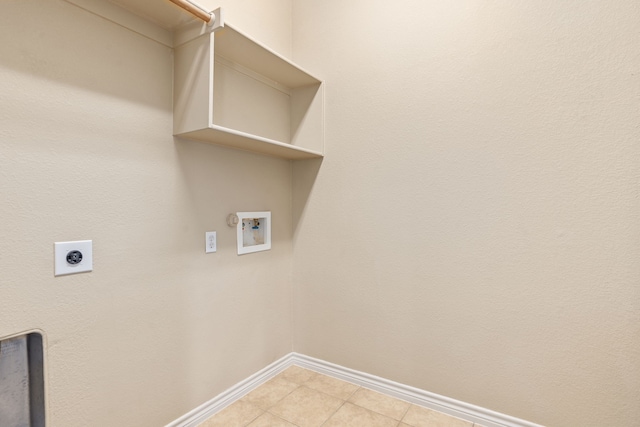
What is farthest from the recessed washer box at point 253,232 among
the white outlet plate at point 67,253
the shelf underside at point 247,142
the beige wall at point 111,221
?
the white outlet plate at point 67,253

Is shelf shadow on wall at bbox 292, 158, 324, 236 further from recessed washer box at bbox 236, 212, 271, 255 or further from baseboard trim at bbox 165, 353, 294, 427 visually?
baseboard trim at bbox 165, 353, 294, 427

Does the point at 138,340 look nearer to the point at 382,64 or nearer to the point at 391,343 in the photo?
the point at 391,343

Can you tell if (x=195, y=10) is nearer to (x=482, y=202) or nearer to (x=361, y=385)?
(x=482, y=202)

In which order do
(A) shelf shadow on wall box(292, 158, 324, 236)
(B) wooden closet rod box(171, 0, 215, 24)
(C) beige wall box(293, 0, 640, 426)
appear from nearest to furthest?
1. (B) wooden closet rod box(171, 0, 215, 24)
2. (C) beige wall box(293, 0, 640, 426)
3. (A) shelf shadow on wall box(292, 158, 324, 236)

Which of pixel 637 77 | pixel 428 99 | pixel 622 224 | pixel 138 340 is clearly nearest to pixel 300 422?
pixel 138 340

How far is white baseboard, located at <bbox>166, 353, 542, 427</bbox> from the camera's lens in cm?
152

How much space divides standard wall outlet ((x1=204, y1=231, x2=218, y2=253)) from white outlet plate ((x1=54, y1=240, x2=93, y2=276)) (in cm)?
50

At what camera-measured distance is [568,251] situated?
138 cm

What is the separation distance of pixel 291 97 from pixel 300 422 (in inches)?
74.4

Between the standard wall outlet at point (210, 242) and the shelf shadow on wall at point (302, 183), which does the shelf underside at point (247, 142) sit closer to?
the shelf shadow on wall at point (302, 183)

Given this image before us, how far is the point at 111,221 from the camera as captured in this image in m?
1.24

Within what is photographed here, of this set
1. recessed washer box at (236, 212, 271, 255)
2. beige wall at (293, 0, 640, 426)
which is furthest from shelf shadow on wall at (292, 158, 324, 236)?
recessed washer box at (236, 212, 271, 255)

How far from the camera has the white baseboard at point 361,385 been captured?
1.52 metres

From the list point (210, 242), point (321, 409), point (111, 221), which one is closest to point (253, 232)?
point (210, 242)
